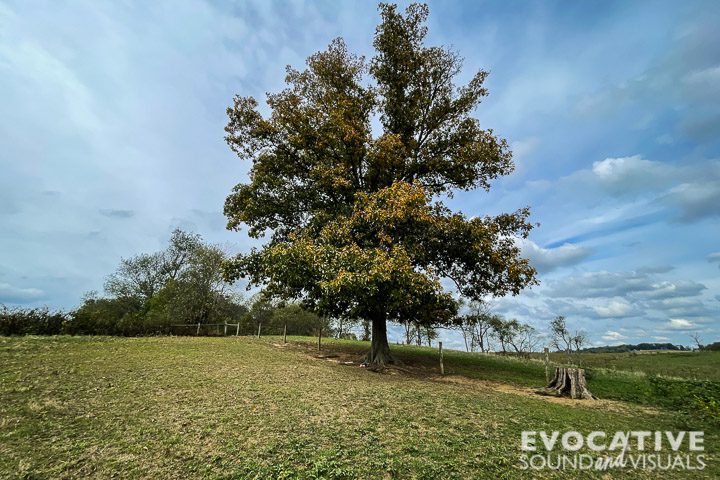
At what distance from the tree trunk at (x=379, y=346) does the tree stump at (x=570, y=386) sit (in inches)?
282

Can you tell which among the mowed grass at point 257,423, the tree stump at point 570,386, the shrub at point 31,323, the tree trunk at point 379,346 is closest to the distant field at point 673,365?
the tree stump at point 570,386

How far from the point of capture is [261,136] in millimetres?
18578

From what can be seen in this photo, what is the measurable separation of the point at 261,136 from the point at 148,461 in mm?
15924

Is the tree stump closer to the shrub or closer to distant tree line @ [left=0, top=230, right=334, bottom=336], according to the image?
distant tree line @ [left=0, top=230, right=334, bottom=336]

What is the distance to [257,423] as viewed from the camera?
7145mm

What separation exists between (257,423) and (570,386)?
1199 centimetres

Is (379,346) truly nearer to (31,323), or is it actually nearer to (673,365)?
(31,323)

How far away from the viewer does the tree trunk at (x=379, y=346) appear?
17.8 metres

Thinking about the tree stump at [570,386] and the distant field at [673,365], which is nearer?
the tree stump at [570,386]

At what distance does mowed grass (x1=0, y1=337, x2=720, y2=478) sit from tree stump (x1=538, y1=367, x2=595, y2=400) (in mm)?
1474

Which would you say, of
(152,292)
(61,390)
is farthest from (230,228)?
(152,292)

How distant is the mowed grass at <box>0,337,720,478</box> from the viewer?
18.1 feet

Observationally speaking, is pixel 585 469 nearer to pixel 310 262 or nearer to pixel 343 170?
pixel 310 262

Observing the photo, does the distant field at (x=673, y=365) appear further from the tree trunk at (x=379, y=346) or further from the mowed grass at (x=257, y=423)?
the mowed grass at (x=257, y=423)
